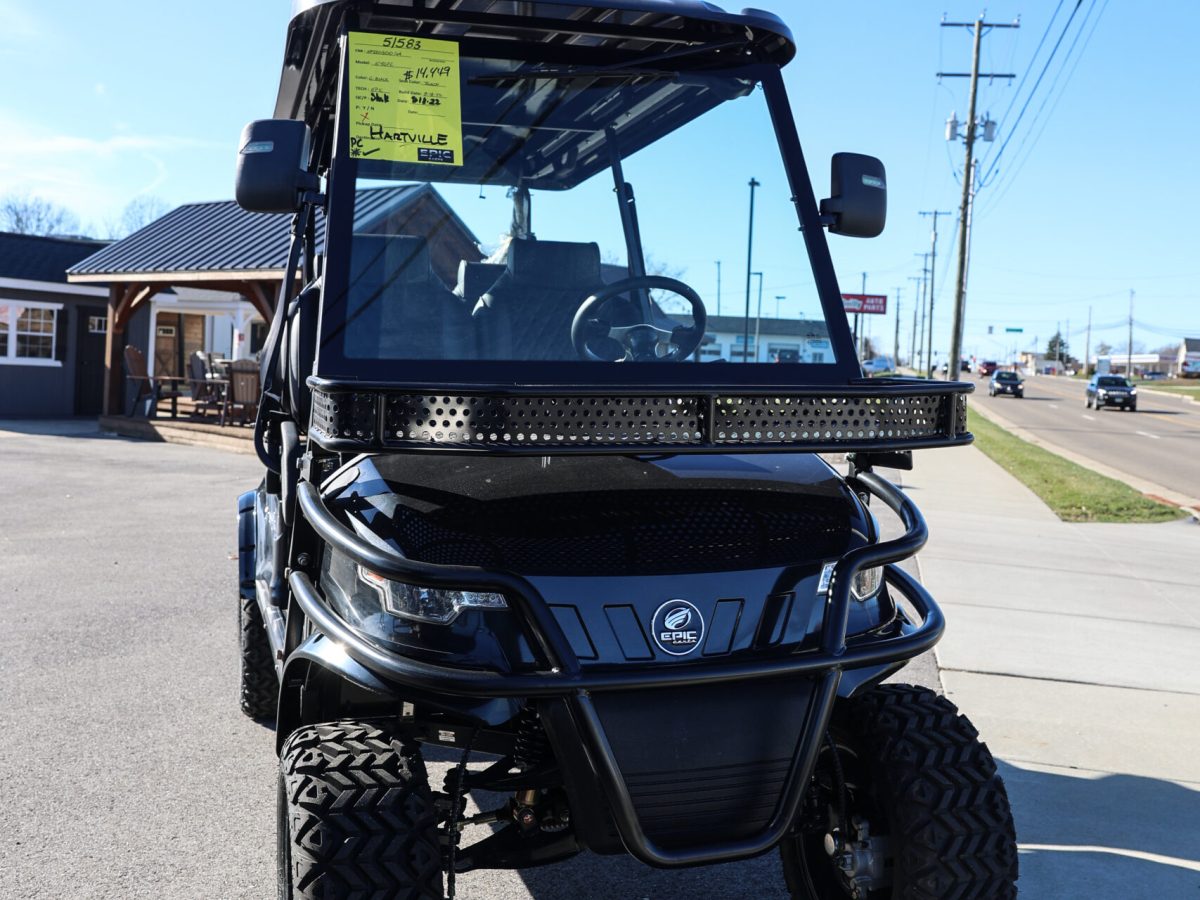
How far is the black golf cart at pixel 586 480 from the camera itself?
234 centimetres

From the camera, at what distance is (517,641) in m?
2.38

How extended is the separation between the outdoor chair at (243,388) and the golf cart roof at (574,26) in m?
16.4

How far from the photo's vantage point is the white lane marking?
382 cm

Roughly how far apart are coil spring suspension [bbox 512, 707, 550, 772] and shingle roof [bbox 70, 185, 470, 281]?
16034 millimetres

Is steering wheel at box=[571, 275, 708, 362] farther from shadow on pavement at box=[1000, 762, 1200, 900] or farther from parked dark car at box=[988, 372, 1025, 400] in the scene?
parked dark car at box=[988, 372, 1025, 400]

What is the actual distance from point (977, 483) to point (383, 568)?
14.8 meters

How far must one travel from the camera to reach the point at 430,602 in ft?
8.00

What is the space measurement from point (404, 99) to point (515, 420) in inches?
48.8

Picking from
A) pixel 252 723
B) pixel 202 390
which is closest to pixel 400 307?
pixel 252 723

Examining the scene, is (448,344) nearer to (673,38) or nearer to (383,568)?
(383,568)

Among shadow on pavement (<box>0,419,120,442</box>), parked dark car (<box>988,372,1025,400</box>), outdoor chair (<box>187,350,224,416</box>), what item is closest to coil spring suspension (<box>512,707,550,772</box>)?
shadow on pavement (<box>0,419,120,442</box>)

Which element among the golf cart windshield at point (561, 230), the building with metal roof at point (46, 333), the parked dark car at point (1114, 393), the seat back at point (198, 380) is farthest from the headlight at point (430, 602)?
the parked dark car at point (1114, 393)

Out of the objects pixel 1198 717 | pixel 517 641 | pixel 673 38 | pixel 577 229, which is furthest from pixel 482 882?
pixel 1198 717

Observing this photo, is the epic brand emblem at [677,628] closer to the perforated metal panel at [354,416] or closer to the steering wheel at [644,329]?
the perforated metal panel at [354,416]
